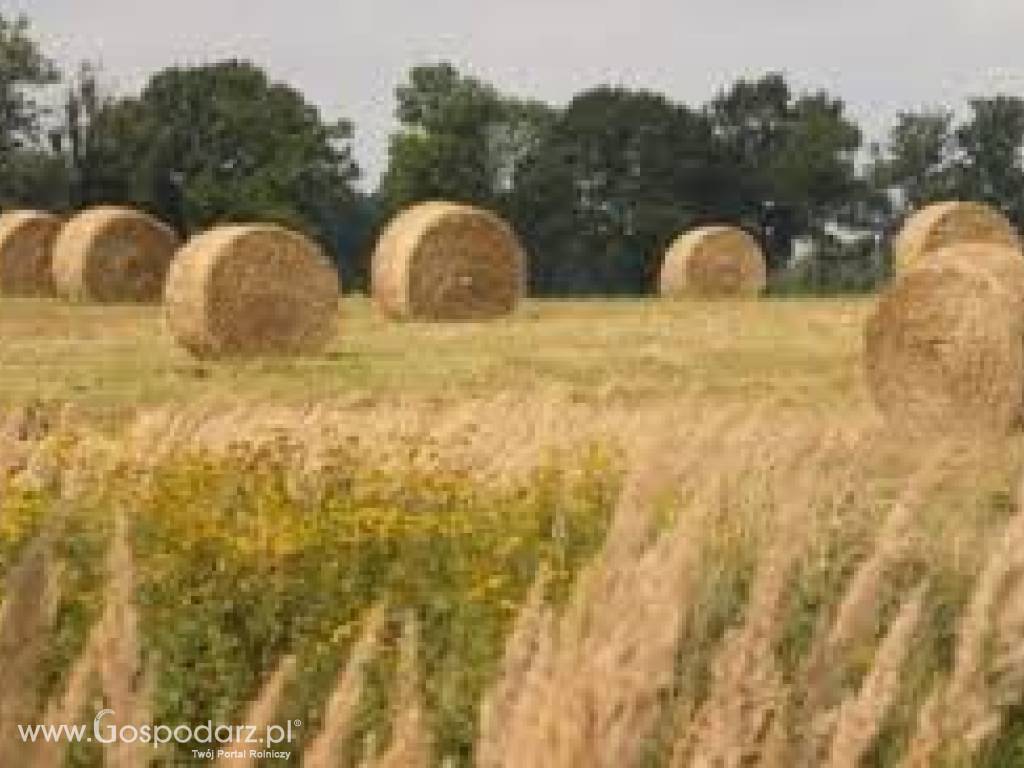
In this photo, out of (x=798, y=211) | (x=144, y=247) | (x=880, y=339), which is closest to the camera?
(x=880, y=339)

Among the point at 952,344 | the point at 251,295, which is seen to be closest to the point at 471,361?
the point at 251,295

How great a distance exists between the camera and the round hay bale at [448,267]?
95.8 ft

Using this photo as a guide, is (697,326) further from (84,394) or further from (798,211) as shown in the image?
(798,211)

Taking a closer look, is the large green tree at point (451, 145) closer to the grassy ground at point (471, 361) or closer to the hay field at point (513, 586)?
the grassy ground at point (471, 361)

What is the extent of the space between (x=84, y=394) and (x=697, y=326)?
11.2 meters

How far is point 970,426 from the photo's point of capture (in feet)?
53.1

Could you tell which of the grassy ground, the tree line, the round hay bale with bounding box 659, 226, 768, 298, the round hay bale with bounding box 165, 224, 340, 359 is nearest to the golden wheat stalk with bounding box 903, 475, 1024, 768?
the grassy ground

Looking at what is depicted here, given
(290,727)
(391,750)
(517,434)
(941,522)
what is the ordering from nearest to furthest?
(391,750), (290,727), (941,522), (517,434)

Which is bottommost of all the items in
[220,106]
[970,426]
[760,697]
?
[970,426]

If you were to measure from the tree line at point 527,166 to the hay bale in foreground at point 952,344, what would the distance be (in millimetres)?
41644

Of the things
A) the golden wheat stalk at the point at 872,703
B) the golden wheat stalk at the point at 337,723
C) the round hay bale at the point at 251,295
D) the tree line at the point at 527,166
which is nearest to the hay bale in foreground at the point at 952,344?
the round hay bale at the point at 251,295

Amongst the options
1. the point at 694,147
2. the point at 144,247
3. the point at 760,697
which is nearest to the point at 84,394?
the point at 760,697

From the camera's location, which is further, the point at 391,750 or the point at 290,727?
the point at 290,727

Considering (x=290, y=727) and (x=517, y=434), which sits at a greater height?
(x=517, y=434)
